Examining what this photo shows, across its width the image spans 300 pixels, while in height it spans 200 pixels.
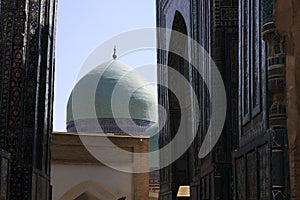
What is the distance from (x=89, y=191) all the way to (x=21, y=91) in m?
10.3

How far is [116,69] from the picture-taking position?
2284 centimetres

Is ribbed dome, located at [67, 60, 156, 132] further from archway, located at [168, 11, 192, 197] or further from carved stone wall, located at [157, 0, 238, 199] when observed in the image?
carved stone wall, located at [157, 0, 238, 199]

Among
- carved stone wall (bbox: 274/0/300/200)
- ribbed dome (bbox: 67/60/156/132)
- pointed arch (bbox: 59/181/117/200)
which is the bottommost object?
pointed arch (bbox: 59/181/117/200)

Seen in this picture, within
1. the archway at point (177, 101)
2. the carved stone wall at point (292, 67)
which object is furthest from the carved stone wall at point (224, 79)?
the carved stone wall at point (292, 67)

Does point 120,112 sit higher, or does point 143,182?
point 120,112

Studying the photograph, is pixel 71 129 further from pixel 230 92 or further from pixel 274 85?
pixel 274 85

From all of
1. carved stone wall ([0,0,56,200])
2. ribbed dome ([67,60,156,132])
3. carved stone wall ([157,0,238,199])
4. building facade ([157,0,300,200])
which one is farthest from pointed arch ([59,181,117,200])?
carved stone wall ([0,0,56,200])

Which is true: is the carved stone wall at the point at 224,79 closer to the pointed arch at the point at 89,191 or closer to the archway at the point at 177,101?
the archway at the point at 177,101

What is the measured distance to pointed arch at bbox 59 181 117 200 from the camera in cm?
1769

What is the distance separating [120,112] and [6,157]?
15852 mm

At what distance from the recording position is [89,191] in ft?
58.8

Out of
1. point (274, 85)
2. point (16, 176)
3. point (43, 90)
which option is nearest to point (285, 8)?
point (274, 85)

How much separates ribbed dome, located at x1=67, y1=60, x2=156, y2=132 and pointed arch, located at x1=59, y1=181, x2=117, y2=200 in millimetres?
3586

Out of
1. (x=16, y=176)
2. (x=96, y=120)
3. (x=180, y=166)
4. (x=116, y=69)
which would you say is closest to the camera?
(x=16, y=176)
